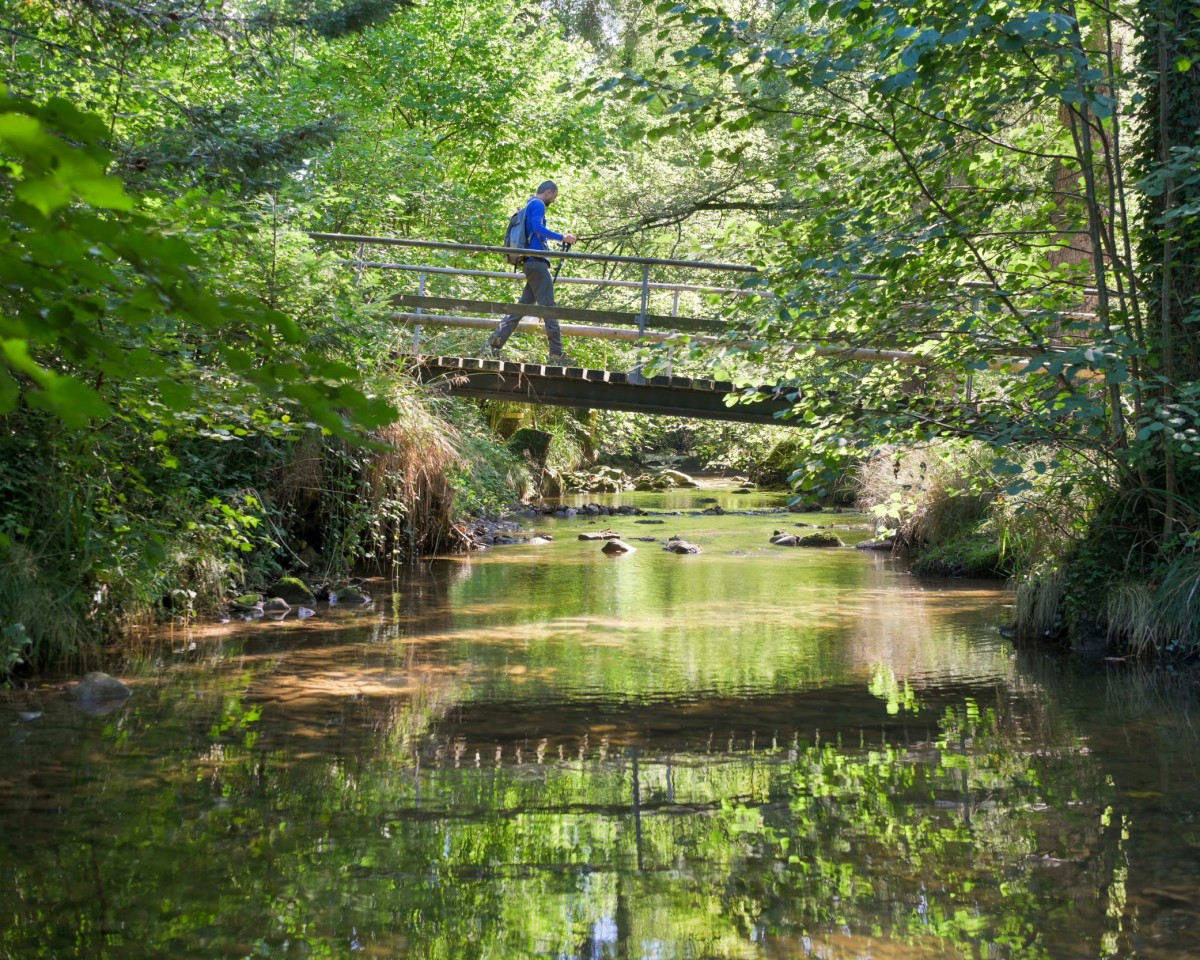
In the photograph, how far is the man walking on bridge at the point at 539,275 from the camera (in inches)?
487

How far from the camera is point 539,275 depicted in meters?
12.8

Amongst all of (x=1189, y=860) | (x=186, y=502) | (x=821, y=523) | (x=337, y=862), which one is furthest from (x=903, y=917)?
(x=821, y=523)

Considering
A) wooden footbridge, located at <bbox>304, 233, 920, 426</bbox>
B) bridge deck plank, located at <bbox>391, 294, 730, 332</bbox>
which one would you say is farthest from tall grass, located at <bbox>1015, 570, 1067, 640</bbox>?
bridge deck plank, located at <bbox>391, 294, 730, 332</bbox>

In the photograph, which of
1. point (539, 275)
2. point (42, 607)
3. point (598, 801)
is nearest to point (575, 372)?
point (539, 275)

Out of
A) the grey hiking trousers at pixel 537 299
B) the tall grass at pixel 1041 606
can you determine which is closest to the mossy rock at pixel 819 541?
the grey hiking trousers at pixel 537 299

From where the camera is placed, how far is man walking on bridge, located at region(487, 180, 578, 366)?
12.4 meters

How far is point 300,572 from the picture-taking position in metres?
10.3

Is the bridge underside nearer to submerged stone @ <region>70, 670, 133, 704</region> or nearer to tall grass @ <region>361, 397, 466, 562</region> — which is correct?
tall grass @ <region>361, 397, 466, 562</region>

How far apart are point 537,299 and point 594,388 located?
119 centimetres

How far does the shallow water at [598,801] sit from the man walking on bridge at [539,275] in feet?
17.6

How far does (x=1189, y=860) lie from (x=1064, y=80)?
417cm

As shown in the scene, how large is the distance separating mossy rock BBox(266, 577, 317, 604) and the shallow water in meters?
1.23

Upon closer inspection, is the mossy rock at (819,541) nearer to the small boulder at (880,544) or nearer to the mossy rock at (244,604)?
the small boulder at (880,544)

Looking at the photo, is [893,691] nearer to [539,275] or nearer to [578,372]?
[578,372]
